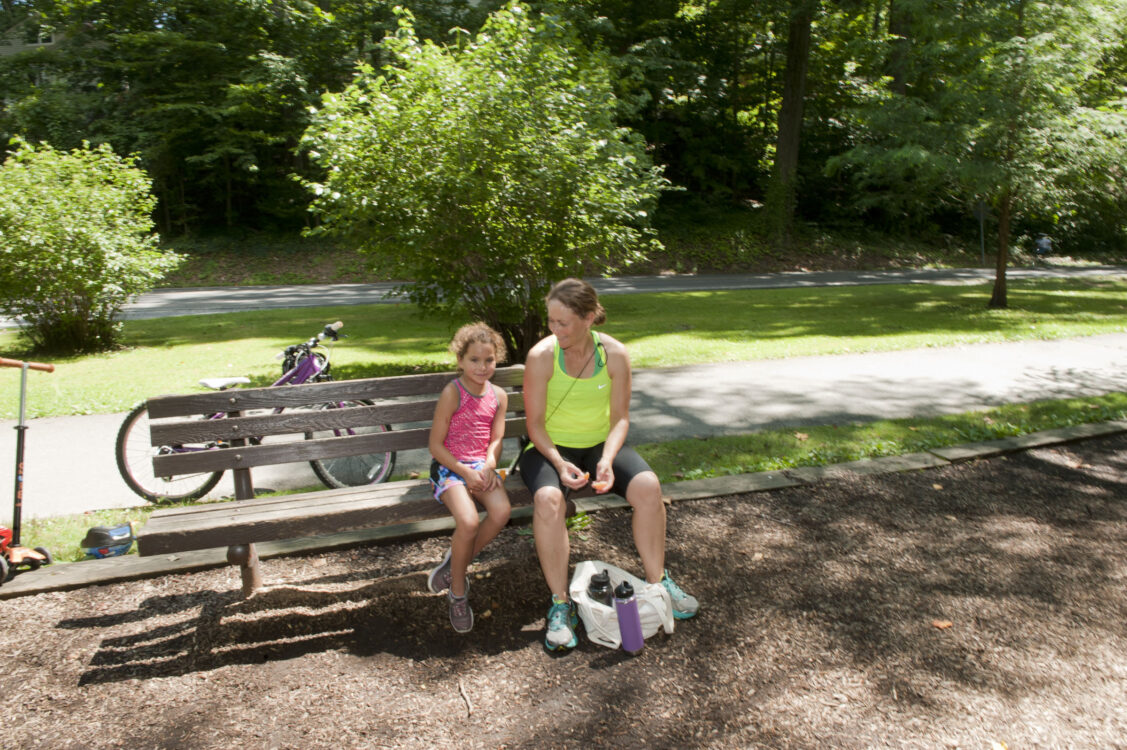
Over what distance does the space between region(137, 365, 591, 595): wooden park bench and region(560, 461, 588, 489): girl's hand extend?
17cm

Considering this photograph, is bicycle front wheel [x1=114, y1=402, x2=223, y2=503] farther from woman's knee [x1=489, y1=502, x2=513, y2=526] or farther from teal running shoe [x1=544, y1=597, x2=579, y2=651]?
teal running shoe [x1=544, y1=597, x2=579, y2=651]

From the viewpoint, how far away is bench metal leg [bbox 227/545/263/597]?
12.1ft

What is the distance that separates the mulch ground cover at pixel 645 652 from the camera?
114 inches

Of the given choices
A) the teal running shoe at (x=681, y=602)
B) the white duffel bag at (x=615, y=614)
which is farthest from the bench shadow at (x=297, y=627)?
the teal running shoe at (x=681, y=602)

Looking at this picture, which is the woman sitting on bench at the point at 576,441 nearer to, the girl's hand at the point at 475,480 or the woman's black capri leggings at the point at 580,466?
the woman's black capri leggings at the point at 580,466

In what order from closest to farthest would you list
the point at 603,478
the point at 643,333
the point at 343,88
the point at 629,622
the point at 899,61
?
the point at 629,622 < the point at 603,478 < the point at 643,333 < the point at 899,61 < the point at 343,88

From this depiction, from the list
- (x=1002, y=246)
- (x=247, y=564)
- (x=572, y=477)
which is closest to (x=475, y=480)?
(x=572, y=477)

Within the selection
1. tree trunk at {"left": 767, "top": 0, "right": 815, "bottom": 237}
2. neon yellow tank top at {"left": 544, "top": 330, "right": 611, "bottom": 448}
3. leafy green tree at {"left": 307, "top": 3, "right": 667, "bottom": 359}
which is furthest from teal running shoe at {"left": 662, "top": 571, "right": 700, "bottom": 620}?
tree trunk at {"left": 767, "top": 0, "right": 815, "bottom": 237}

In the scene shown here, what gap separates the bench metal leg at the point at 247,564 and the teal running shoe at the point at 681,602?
1920 mm

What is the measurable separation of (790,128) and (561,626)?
26907 mm

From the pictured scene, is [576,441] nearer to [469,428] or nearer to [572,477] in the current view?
[572,477]

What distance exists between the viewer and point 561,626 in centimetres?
346

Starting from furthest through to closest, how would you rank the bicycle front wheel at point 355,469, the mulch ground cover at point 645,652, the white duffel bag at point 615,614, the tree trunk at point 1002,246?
the tree trunk at point 1002,246 < the bicycle front wheel at point 355,469 < the white duffel bag at point 615,614 < the mulch ground cover at point 645,652

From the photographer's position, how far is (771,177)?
28.2 m
